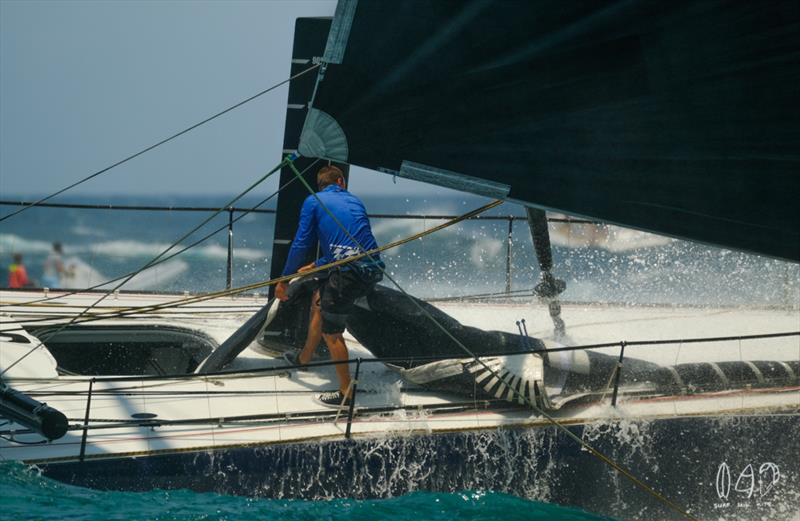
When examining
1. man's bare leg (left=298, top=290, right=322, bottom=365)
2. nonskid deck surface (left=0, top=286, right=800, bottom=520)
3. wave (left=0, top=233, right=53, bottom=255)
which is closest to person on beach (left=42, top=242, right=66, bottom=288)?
man's bare leg (left=298, top=290, right=322, bottom=365)

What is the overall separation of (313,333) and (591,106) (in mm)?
3033

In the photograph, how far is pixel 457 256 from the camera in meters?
36.7

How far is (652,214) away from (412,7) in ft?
4.79

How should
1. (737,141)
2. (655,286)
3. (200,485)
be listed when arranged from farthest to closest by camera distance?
(655,286)
(200,485)
(737,141)

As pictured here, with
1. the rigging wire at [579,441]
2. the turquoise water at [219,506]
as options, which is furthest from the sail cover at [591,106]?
the turquoise water at [219,506]

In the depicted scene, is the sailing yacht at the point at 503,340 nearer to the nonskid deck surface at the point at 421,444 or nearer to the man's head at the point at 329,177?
the nonskid deck surface at the point at 421,444

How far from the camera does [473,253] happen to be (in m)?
36.4

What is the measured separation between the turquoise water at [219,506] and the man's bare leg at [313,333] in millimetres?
1510

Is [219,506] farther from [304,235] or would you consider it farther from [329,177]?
[329,177]

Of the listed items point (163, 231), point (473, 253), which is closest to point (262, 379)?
point (473, 253)

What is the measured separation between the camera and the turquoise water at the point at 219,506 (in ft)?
16.5

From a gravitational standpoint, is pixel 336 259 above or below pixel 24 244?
below

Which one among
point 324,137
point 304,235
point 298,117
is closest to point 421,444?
point 304,235

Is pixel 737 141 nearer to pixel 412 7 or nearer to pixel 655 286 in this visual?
pixel 412 7
